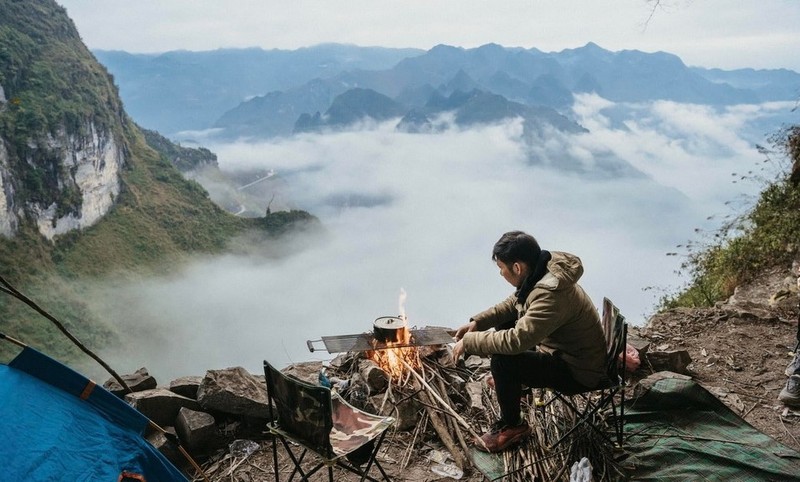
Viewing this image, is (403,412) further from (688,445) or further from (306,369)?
(688,445)

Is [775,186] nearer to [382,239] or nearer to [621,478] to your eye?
[621,478]

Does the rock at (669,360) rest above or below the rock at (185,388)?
below

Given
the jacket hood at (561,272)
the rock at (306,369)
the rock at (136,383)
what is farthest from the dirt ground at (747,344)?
the rock at (136,383)

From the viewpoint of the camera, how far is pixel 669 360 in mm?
5484

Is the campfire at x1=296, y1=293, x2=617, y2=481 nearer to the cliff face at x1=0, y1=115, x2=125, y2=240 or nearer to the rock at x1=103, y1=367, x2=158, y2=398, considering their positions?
the rock at x1=103, y1=367, x2=158, y2=398

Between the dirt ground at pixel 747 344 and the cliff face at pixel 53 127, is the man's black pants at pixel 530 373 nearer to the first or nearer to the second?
the dirt ground at pixel 747 344

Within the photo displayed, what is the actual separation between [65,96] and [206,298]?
3287 cm

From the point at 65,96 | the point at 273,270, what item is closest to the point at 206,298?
the point at 273,270

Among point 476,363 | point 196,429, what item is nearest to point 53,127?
point 196,429

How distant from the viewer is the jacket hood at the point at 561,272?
11.6ft

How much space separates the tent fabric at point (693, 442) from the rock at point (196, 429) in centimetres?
330

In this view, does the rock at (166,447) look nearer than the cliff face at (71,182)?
Yes

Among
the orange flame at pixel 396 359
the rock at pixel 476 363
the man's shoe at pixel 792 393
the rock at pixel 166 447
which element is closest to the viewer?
the rock at pixel 166 447

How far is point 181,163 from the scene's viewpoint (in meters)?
103
